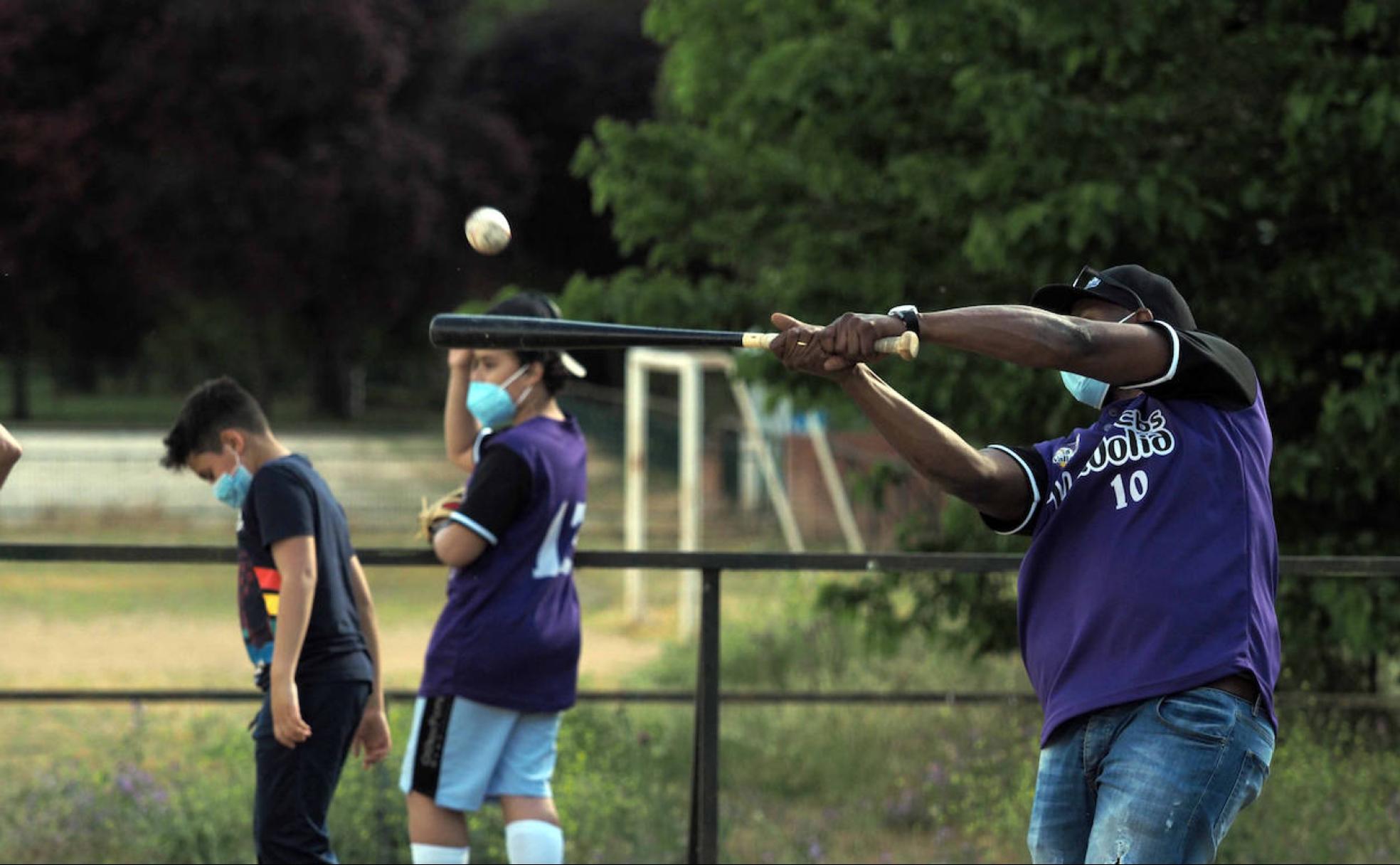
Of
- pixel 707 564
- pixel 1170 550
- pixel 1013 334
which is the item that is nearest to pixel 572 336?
pixel 1013 334

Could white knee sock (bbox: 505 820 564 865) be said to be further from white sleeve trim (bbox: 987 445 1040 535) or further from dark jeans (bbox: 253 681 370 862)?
white sleeve trim (bbox: 987 445 1040 535)

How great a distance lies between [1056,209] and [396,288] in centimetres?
2884

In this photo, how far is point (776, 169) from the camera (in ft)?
28.7

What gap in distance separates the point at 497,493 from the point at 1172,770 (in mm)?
2220

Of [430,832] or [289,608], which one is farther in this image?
[430,832]

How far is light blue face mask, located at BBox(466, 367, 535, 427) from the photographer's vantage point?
5121 mm

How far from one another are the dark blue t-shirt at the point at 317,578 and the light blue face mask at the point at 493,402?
582mm

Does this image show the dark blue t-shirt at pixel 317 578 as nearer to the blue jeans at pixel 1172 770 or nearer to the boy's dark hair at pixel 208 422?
the boy's dark hair at pixel 208 422

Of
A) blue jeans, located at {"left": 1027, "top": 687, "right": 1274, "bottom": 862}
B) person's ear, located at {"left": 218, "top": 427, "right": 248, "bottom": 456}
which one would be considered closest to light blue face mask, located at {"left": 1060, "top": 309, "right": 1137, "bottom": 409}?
blue jeans, located at {"left": 1027, "top": 687, "right": 1274, "bottom": 862}

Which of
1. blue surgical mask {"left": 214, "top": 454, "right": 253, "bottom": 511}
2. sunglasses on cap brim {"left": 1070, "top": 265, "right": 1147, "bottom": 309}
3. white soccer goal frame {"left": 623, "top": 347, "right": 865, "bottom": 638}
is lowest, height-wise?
white soccer goal frame {"left": 623, "top": 347, "right": 865, "bottom": 638}

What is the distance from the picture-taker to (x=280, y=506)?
4.54m

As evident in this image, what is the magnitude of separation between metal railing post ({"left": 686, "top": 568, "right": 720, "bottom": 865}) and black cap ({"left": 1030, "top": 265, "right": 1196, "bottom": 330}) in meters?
1.86

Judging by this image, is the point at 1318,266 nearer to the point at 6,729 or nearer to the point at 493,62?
the point at 6,729

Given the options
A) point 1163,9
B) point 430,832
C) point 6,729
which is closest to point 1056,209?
point 1163,9
